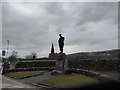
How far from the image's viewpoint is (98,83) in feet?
5.61

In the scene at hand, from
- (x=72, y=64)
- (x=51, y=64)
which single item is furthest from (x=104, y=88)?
(x=51, y=64)

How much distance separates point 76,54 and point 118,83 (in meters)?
50.8

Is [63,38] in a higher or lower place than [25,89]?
higher

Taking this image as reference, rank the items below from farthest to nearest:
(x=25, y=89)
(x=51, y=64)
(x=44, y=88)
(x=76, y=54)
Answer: (x=76, y=54), (x=51, y=64), (x=44, y=88), (x=25, y=89)

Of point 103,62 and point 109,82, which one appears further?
point 103,62

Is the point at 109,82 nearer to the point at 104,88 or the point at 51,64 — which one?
the point at 104,88

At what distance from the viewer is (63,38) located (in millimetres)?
29281

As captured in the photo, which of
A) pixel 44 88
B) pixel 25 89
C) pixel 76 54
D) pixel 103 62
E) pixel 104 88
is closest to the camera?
pixel 104 88

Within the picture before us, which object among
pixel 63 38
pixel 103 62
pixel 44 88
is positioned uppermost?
pixel 63 38

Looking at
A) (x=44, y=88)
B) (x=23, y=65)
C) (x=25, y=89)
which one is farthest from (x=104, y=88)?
(x=23, y=65)

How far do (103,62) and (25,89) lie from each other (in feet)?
43.6

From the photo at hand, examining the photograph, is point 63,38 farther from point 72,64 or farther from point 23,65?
point 23,65

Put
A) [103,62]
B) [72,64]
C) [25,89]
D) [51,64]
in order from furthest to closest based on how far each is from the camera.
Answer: [51,64]
[72,64]
[103,62]
[25,89]

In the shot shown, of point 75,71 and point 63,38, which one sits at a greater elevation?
point 63,38
